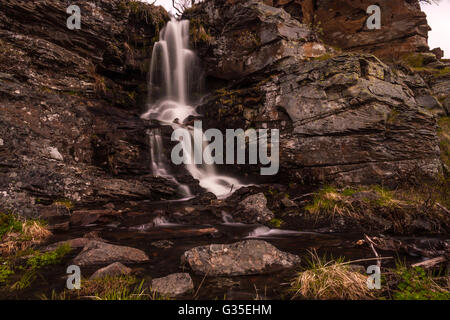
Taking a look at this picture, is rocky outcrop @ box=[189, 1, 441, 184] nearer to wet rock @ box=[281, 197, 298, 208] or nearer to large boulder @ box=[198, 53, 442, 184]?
large boulder @ box=[198, 53, 442, 184]

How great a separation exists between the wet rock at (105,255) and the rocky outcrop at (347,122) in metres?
7.22

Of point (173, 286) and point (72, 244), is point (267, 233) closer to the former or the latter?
point (173, 286)

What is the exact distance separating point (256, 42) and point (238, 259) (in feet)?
38.1

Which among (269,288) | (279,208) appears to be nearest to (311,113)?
(279,208)

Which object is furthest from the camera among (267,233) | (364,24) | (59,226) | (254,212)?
(364,24)

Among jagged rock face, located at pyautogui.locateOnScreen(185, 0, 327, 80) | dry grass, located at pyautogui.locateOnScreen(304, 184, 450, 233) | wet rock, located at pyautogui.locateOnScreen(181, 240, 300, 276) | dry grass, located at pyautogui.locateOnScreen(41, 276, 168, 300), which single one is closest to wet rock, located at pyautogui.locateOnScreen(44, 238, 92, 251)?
dry grass, located at pyautogui.locateOnScreen(41, 276, 168, 300)

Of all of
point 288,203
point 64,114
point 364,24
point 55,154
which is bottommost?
point 288,203

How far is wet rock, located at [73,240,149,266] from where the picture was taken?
3545 mm

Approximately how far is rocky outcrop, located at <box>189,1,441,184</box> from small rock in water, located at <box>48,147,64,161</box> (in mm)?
8107

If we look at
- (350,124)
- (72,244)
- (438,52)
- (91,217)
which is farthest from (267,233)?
(438,52)

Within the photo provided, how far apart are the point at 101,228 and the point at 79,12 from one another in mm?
12287

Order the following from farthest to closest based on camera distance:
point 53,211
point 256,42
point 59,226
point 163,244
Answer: point 256,42, point 53,211, point 59,226, point 163,244

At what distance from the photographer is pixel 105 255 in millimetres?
3668
